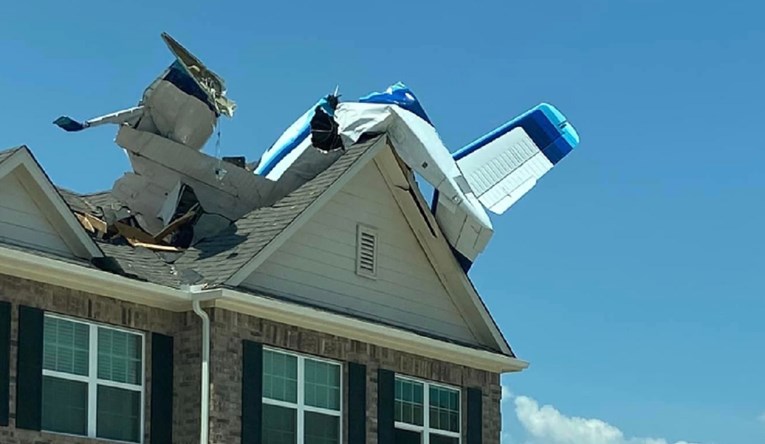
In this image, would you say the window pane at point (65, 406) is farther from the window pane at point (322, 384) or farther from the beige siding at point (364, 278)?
the window pane at point (322, 384)

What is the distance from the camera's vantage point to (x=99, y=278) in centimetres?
1834

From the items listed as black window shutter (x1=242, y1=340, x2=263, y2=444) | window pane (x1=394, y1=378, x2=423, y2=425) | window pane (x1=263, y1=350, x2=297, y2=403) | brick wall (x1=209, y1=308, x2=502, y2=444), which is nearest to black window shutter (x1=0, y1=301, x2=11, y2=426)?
brick wall (x1=209, y1=308, x2=502, y2=444)

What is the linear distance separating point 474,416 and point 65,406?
7.11 metres

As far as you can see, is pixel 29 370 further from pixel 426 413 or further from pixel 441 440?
pixel 441 440

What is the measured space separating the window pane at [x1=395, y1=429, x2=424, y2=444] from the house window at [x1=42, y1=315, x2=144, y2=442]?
14.0 ft

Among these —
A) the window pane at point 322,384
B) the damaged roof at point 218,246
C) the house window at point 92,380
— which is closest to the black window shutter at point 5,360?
the house window at point 92,380

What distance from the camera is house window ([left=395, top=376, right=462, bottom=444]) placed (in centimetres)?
2208

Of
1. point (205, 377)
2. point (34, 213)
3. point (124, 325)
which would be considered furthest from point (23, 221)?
point (205, 377)

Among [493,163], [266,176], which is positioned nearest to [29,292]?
[266,176]

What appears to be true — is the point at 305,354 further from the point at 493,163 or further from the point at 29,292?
the point at 493,163

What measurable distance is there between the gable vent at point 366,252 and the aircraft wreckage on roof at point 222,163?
110 cm

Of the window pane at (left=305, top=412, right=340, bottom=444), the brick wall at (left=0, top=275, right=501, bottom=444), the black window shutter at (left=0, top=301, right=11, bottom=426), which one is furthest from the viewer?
the window pane at (left=305, top=412, right=340, bottom=444)

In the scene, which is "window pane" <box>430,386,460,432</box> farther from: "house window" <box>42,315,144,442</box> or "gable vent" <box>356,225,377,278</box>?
"house window" <box>42,315,144,442</box>

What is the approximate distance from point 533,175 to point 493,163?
2.40 feet
